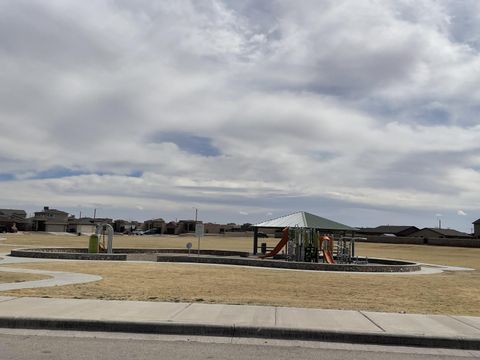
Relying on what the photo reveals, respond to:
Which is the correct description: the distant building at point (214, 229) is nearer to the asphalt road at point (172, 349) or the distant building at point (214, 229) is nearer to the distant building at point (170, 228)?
the distant building at point (170, 228)

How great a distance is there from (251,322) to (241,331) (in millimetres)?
485

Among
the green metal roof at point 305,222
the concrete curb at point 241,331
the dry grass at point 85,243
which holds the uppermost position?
the green metal roof at point 305,222

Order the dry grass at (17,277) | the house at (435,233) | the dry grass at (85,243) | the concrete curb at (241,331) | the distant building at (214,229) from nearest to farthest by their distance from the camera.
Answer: the concrete curb at (241,331)
the dry grass at (17,277)
the dry grass at (85,243)
the house at (435,233)
the distant building at (214,229)

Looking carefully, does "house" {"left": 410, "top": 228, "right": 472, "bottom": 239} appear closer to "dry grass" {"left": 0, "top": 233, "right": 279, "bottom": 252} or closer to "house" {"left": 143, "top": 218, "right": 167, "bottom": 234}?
"dry grass" {"left": 0, "top": 233, "right": 279, "bottom": 252}

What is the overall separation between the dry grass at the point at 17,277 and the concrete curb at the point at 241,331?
21.3 ft

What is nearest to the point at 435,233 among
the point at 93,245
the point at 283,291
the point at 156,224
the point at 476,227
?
the point at 476,227

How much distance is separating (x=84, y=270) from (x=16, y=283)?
17.9ft

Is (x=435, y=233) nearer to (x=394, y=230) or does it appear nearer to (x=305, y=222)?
(x=394, y=230)

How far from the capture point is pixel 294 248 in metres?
30.5

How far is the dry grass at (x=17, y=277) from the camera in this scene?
1523cm

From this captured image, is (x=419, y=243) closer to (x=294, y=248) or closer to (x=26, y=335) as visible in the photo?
(x=294, y=248)

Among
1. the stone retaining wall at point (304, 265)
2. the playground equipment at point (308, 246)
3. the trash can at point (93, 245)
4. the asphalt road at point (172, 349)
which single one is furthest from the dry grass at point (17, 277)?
the playground equipment at point (308, 246)

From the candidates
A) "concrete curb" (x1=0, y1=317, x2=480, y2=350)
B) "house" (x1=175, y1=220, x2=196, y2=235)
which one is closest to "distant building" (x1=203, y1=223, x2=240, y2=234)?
"house" (x1=175, y1=220, x2=196, y2=235)

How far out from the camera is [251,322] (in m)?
9.21
